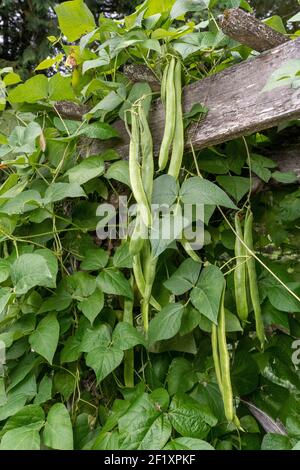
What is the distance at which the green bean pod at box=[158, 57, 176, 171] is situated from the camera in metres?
0.86

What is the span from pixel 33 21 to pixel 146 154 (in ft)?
9.65

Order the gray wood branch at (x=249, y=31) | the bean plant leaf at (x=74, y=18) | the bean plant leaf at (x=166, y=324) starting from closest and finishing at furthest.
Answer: the gray wood branch at (x=249, y=31)
the bean plant leaf at (x=166, y=324)
the bean plant leaf at (x=74, y=18)

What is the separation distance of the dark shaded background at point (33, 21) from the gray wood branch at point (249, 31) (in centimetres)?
281

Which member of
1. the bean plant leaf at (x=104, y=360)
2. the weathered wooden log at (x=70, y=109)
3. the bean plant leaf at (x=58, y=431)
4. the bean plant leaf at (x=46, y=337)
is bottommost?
the bean plant leaf at (x=58, y=431)

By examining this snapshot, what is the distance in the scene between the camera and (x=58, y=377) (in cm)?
98

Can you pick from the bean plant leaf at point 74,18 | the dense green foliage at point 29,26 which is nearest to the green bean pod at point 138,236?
the bean plant leaf at point 74,18

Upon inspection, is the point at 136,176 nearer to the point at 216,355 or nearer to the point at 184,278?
the point at 184,278

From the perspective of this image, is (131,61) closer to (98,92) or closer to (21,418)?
(98,92)

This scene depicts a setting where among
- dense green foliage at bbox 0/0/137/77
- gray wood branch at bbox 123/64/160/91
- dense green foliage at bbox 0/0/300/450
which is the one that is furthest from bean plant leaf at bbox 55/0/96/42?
dense green foliage at bbox 0/0/137/77

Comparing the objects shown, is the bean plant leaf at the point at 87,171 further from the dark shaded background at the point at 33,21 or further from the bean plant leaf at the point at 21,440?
the dark shaded background at the point at 33,21

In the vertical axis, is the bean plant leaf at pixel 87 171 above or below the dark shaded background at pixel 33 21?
above

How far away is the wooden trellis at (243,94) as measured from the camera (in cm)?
74

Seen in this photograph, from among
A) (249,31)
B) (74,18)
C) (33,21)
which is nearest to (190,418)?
(249,31)
